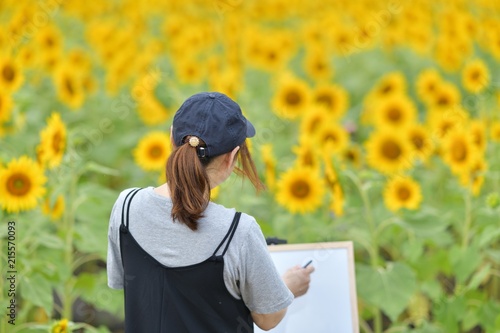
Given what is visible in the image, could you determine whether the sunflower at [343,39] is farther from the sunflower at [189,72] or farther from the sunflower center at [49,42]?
the sunflower center at [49,42]

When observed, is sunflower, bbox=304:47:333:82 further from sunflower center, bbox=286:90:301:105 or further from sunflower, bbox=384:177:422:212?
sunflower, bbox=384:177:422:212

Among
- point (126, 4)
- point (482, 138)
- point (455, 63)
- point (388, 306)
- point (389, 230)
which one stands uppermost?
point (126, 4)

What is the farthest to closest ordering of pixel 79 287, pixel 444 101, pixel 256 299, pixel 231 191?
pixel 444 101, pixel 231 191, pixel 79 287, pixel 256 299

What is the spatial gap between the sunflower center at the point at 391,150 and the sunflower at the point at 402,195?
0.30m

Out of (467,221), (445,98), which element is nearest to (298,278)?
(467,221)

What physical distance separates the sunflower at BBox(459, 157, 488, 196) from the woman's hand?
130 centimetres

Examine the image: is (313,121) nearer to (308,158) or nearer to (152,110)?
(308,158)

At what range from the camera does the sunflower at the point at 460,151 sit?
11.2 feet

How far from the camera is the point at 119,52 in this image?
17.6ft

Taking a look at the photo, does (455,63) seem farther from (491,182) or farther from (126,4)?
(126,4)

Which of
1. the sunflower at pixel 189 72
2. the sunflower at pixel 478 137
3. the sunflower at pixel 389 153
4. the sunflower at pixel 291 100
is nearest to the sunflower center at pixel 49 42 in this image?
the sunflower at pixel 189 72

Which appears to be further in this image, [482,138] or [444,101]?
[444,101]

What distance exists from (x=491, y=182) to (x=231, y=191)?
126 cm

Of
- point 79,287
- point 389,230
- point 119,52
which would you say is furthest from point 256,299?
point 119,52
